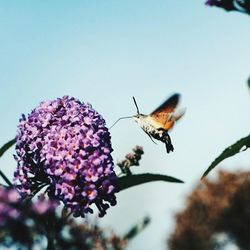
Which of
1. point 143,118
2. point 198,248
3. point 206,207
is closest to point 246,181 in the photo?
point 206,207

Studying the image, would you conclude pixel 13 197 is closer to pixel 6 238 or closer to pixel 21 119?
pixel 6 238

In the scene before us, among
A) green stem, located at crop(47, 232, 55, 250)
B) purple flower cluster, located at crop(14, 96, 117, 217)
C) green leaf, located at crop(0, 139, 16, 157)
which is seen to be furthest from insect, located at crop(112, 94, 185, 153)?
green stem, located at crop(47, 232, 55, 250)

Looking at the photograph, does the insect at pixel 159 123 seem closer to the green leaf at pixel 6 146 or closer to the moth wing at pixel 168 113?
the moth wing at pixel 168 113

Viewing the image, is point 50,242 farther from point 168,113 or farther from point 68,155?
point 168,113

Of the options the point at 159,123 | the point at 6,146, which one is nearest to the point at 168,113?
the point at 159,123

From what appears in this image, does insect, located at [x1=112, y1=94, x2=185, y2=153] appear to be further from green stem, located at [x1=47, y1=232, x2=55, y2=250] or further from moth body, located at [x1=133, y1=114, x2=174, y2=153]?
green stem, located at [x1=47, y1=232, x2=55, y2=250]

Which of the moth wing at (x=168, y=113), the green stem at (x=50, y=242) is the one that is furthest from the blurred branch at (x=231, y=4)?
the green stem at (x=50, y=242)
